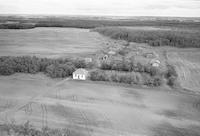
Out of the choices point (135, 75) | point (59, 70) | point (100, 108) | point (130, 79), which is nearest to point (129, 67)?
point (135, 75)

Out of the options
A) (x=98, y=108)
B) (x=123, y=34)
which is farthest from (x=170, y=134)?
(x=123, y=34)

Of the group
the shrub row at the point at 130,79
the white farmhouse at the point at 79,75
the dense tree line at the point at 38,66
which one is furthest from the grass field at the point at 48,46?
the shrub row at the point at 130,79

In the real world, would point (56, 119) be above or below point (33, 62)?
below

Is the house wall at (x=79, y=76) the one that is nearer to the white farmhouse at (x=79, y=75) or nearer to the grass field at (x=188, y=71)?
the white farmhouse at (x=79, y=75)

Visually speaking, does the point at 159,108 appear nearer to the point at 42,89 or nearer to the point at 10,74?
the point at 42,89

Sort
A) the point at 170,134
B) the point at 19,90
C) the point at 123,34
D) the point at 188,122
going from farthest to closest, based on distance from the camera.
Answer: the point at 123,34, the point at 19,90, the point at 188,122, the point at 170,134

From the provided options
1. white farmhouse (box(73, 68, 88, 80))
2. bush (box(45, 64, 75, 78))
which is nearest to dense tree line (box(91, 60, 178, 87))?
white farmhouse (box(73, 68, 88, 80))
